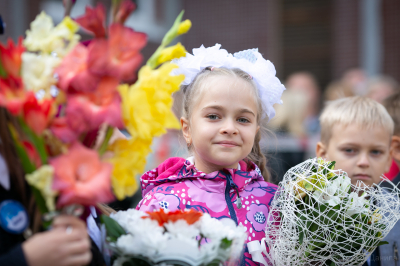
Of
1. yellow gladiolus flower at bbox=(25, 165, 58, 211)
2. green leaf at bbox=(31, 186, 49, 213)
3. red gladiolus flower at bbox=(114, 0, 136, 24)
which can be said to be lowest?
green leaf at bbox=(31, 186, 49, 213)

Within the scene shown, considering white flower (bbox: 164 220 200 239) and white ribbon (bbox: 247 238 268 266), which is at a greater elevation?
white flower (bbox: 164 220 200 239)

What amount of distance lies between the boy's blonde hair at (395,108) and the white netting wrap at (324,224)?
4.66 ft

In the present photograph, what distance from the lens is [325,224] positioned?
1.66 meters

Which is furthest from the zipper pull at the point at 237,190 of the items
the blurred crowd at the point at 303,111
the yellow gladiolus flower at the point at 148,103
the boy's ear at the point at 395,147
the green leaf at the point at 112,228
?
the blurred crowd at the point at 303,111

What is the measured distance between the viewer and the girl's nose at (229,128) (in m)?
1.99

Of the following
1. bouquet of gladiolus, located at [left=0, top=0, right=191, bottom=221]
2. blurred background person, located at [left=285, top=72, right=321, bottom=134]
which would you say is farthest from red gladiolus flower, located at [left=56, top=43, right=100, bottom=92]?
Result: blurred background person, located at [left=285, top=72, right=321, bottom=134]

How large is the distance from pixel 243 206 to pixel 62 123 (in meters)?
1.14

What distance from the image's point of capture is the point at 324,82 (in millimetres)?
9633

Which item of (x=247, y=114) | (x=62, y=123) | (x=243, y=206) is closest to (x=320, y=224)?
(x=243, y=206)

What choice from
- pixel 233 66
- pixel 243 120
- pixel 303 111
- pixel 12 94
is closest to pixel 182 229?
pixel 12 94

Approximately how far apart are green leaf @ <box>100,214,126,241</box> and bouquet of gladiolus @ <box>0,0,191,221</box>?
0.68 feet

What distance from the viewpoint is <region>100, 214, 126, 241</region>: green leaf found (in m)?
1.38

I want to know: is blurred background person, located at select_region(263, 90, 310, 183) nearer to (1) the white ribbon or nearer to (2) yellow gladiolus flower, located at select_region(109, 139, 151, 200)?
(1) the white ribbon

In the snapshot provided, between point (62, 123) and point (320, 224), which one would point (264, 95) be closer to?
point (320, 224)
